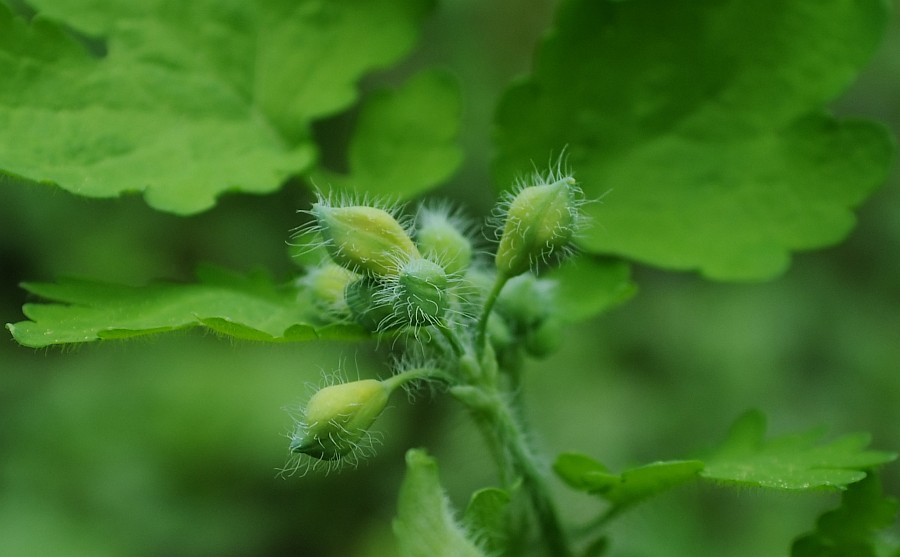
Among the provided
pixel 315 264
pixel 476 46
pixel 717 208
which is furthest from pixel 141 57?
pixel 476 46

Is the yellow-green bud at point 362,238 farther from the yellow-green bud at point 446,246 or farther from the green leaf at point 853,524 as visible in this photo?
the green leaf at point 853,524

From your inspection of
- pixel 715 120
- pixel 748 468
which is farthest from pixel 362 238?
pixel 715 120

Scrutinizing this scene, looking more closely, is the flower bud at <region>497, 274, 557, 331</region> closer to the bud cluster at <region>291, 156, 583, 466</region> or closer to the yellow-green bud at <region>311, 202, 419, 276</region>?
the bud cluster at <region>291, 156, 583, 466</region>

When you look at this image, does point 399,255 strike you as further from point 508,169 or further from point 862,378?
point 862,378

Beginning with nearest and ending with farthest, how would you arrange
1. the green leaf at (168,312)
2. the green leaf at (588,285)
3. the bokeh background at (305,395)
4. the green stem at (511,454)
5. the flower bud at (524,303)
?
the green leaf at (168,312) → the green stem at (511,454) → the flower bud at (524,303) → the green leaf at (588,285) → the bokeh background at (305,395)

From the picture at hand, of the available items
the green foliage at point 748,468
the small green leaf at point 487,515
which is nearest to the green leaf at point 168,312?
the small green leaf at point 487,515

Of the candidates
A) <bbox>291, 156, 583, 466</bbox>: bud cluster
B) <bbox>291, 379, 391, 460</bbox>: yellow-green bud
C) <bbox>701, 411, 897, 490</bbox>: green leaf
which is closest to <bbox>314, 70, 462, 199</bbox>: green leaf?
<bbox>291, 156, 583, 466</bbox>: bud cluster

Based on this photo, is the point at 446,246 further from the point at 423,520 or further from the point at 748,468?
the point at 748,468
